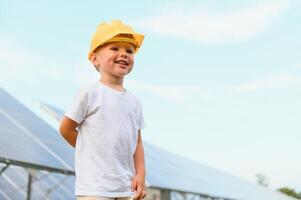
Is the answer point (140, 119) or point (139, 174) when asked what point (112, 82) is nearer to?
point (140, 119)

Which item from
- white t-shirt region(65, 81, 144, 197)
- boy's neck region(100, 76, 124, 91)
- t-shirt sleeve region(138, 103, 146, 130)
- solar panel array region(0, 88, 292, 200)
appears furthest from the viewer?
solar panel array region(0, 88, 292, 200)

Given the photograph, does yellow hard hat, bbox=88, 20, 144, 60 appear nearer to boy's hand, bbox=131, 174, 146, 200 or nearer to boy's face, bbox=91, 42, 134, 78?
boy's face, bbox=91, 42, 134, 78


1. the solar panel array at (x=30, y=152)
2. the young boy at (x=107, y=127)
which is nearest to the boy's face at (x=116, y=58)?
the young boy at (x=107, y=127)

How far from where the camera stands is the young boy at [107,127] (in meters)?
2.62

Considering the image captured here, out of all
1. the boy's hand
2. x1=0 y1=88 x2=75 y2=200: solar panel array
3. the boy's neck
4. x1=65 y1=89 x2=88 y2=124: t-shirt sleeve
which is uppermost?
x1=0 y1=88 x2=75 y2=200: solar panel array

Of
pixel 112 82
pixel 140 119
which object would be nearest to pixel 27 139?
pixel 140 119

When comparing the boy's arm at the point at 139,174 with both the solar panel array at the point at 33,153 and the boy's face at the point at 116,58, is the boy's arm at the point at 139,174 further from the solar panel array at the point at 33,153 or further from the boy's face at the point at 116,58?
the solar panel array at the point at 33,153

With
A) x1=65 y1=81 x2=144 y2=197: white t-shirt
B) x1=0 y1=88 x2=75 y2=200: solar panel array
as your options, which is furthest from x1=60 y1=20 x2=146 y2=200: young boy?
x1=0 y1=88 x2=75 y2=200: solar panel array

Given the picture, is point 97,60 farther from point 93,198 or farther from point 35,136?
point 35,136

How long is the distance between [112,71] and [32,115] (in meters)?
9.41

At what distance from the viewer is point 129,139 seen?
→ 2.74m

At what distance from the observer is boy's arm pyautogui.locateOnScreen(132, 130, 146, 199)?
2.71 meters

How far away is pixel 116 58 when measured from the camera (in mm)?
2705

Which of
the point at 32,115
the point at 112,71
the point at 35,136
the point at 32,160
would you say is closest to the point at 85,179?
the point at 112,71
